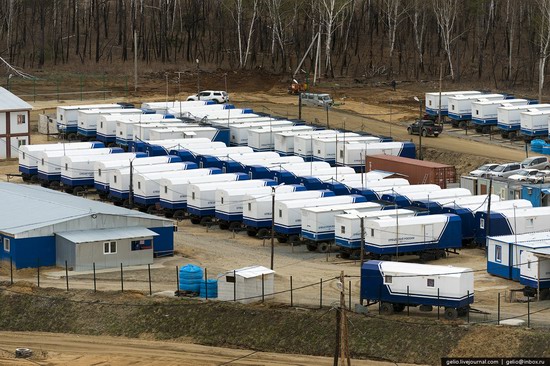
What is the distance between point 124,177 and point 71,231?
514 inches

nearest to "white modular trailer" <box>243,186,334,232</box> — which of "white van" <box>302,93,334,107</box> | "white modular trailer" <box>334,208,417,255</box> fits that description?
"white modular trailer" <box>334,208,417,255</box>

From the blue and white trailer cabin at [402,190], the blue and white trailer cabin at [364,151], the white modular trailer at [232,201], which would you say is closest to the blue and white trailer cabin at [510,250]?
the blue and white trailer cabin at [402,190]

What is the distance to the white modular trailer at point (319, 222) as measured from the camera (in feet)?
196

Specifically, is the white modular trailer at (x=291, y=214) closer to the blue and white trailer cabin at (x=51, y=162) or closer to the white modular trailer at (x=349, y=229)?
the white modular trailer at (x=349, y=229)

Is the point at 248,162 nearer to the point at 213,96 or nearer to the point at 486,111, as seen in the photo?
the point at 486,111

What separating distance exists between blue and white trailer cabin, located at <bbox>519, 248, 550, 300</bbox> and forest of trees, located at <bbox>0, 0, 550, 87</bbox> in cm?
5935

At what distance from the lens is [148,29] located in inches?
4843

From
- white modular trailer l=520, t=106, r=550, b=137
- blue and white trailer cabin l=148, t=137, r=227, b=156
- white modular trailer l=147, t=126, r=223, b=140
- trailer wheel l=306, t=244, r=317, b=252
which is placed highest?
white modular trailer l=520, t=106, r=550, b=137

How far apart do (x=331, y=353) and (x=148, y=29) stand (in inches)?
3192

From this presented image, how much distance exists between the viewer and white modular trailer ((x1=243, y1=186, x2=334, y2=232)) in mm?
62500

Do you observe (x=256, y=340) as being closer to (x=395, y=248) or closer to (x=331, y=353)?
(x=331, y=353)

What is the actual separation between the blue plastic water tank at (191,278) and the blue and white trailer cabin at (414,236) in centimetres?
868

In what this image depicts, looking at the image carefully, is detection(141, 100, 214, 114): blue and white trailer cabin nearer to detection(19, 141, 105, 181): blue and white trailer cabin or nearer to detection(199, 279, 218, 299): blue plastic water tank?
detection(19, 141, 105, 181): blue and white trailer cabin

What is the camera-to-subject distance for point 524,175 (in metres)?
69.7
